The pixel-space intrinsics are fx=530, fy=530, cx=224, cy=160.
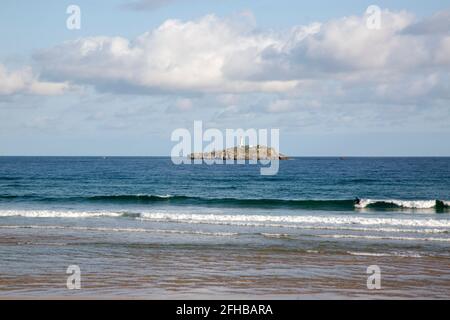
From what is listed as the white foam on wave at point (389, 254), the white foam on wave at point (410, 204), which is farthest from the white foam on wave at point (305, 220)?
the white foam on wave at point (410, 204)

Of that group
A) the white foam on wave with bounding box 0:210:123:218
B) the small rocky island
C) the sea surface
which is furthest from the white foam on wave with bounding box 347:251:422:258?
the small rocky island

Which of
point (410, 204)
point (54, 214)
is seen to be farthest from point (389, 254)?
point (410, 204)

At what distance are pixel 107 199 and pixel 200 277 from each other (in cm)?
3053

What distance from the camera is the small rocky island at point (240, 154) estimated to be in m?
156

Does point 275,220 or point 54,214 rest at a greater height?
point 54,214

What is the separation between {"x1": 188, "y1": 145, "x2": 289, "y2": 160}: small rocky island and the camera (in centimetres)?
15638

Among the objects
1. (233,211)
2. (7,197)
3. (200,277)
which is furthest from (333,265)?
(7,197)

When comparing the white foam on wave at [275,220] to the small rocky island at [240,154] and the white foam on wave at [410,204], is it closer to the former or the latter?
the white foam on wave at [410,204]

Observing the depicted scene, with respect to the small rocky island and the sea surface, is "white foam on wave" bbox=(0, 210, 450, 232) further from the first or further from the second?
the small rocky island

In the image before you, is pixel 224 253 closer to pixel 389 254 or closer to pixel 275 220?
pixel 389 254

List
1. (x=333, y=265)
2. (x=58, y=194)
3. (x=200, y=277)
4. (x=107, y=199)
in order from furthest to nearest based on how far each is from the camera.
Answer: (x=58, y=194)
(x=107, y=199)
(x=333, y=265)
(x=200, y=277)

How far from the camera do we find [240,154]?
157 meters
